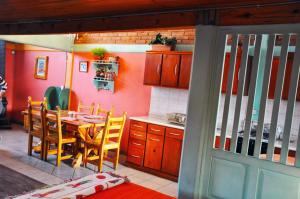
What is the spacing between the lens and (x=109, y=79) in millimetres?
5973

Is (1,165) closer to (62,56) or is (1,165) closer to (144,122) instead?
(144,122)

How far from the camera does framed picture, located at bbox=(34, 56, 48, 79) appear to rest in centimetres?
748

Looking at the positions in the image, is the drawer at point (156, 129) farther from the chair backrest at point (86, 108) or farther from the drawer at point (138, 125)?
the chair backrest at point (86, 108)

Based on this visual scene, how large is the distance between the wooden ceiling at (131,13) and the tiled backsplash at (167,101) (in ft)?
6.89

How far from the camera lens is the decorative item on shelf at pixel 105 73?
593 cm

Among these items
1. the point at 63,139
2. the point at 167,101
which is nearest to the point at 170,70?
the point at 167,101

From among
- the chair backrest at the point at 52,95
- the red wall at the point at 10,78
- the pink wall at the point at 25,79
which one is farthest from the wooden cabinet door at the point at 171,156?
the red wall at the point at 10,78

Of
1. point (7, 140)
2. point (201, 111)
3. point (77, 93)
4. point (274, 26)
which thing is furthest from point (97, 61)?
point (274, 26)

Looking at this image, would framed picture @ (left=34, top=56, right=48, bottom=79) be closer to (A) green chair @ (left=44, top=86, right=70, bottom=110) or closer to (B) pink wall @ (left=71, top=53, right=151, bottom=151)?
(A) green chair @ (left=44, top=86, right=70, bottom=110)

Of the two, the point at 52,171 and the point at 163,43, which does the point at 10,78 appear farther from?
the point at 163,43

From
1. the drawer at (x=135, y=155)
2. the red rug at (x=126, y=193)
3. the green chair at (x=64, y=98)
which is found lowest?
the drawer at (x=135, y=155)

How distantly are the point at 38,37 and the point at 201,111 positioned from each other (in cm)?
470

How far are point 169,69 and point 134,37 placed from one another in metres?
1.33

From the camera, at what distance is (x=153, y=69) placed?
5027 mm
